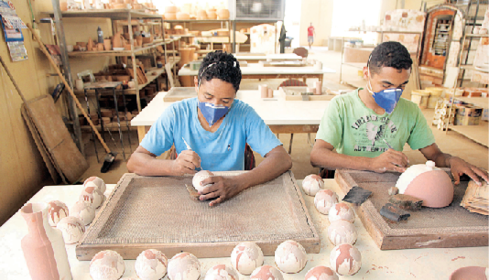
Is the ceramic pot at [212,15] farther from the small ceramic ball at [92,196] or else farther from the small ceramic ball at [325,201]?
the small ceramic ball at [325,201]

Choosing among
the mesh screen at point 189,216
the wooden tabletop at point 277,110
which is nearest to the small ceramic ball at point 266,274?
the mesh screen at point 189,216

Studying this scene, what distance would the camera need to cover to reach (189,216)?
113cm

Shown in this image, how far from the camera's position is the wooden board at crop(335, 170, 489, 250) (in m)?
1.00

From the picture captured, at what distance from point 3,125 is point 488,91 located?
6539mm

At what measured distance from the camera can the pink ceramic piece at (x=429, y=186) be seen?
44.8 inches

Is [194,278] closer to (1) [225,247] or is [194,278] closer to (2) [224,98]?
(1) [225,247]

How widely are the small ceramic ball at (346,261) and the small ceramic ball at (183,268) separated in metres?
0.41

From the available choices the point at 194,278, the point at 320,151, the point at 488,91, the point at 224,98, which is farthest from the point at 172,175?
the point at 488,91

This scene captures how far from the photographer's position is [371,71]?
163 cm

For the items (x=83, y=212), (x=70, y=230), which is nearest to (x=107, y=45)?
(x=83, y=212)

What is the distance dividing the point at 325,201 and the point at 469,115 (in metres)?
4.61

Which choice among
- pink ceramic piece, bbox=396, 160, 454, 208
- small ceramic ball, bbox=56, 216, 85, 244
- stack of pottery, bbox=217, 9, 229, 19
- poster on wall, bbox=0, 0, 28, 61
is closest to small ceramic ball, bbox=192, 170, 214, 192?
small ceramic ball, bbox=56, 216, 85, 244

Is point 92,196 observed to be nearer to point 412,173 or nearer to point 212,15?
point 412,173

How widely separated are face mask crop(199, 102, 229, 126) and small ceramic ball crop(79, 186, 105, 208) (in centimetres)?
59
